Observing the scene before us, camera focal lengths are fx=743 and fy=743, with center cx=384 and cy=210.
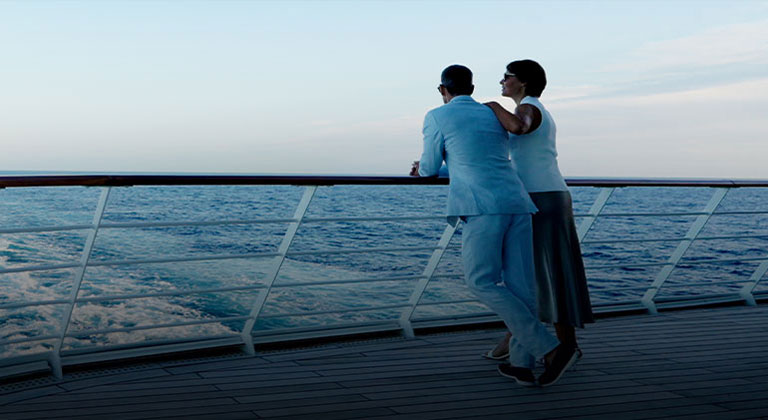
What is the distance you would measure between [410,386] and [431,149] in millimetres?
729

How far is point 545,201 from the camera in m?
2.38

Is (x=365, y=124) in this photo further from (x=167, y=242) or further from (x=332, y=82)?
(x=167, y=242)

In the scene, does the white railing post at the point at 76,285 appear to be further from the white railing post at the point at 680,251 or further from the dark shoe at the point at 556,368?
the white railing post at the point at 680,251

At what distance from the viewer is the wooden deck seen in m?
2.01

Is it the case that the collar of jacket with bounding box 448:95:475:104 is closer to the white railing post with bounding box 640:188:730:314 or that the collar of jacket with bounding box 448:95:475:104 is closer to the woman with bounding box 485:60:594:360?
the woman with bounding box 485:60:594:360

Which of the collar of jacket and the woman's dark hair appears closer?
the collar of jacket

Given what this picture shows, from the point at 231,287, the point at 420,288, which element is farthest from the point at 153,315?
the point at 231,287

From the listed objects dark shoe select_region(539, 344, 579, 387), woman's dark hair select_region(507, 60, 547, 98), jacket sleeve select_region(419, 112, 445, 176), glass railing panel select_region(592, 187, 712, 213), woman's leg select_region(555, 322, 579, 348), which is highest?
woman's dark hair select_region(507, 60, 547, 98)

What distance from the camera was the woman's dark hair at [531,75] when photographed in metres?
2.34

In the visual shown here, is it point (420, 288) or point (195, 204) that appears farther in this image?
point (195, 204)

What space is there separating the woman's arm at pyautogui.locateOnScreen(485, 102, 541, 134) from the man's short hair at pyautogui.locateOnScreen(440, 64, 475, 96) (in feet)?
0.26

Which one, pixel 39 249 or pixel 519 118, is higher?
pixel 519 118

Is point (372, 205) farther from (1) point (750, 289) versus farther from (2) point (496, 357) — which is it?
(2) point (496, 357)

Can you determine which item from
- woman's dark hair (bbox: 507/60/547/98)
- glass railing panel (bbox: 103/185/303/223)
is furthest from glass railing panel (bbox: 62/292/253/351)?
glass railing panel (bbox: 103/185/303/223)
